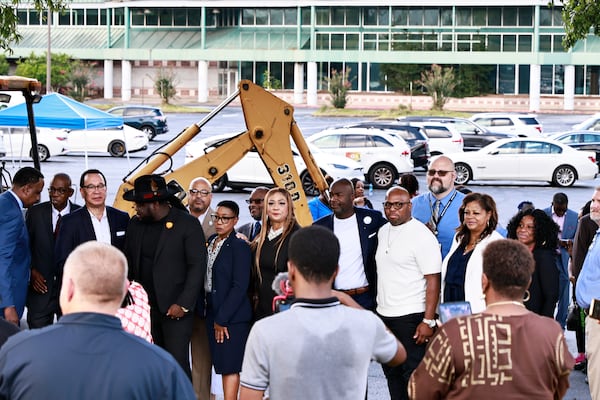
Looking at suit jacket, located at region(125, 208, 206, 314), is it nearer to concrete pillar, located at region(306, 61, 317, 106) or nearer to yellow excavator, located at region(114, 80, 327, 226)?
yellow excavator, located at region(114, 80, 327, 226)

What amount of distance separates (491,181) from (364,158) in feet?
14.4

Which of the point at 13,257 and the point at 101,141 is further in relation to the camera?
the point at 101,141

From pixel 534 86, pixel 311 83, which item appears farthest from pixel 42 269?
pixel 311 83

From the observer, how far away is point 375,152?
2944 centimetres

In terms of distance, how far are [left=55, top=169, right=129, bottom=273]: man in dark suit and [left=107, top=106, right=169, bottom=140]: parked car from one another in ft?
129

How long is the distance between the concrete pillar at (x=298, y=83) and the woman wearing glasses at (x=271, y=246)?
247 ft

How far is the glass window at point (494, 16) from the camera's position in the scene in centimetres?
7931

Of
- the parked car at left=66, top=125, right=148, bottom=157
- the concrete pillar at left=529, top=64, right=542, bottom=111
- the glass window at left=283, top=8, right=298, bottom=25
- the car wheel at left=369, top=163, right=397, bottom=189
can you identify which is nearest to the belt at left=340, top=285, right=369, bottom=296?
the car wheel at left=369, top=163, right=397, bottom=189

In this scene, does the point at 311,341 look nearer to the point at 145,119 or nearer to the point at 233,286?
the point at 233,286

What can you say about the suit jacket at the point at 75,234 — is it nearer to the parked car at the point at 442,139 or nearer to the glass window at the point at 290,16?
the parked car at the point at 442,139

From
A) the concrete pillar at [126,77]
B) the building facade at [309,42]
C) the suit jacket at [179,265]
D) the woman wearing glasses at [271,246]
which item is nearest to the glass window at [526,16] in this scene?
the building facade at [309,42]

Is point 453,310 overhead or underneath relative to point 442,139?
underneath

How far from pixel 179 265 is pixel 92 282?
13.4 ft

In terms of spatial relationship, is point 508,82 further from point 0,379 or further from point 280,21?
point 0,379
